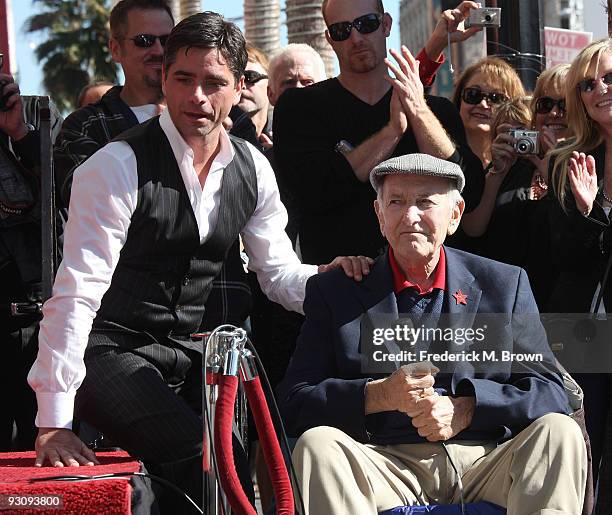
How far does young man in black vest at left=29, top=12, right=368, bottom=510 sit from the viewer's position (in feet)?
13.5

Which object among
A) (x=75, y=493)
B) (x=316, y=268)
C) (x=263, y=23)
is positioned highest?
(x=263, y=23)

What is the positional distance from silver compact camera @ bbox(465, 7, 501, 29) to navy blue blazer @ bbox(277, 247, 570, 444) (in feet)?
6.08

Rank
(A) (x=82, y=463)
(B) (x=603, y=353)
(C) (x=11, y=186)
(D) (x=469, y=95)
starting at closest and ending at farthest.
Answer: (A) (x=82, y=463) → (B) (x=603, y=353) → (C) (x=11, y=186) → (D) (x=469, y=95)

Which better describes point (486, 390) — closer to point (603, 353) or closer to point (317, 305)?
point (317, 305)

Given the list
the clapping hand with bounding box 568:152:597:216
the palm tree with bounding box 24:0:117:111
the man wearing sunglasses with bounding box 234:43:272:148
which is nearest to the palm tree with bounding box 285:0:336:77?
the man wearing sunglasses with bounding box 234:43:272:148

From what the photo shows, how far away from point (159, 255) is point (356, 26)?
170 centimetres

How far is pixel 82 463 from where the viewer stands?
13.0ft

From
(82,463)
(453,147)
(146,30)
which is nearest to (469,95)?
(453,147)

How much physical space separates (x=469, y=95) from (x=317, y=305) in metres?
2.31

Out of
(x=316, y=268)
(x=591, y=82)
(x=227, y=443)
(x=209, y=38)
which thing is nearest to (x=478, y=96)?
(x=591, y=82)

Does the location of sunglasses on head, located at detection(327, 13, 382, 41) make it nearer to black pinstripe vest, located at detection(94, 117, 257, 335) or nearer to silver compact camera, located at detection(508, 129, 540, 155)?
silver compact camera, located at detection(508, 129, 540, 155)

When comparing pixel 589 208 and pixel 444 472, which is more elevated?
pixel 589 208

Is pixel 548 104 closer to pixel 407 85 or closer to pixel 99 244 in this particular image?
pixel 407 85

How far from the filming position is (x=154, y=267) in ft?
14.4
